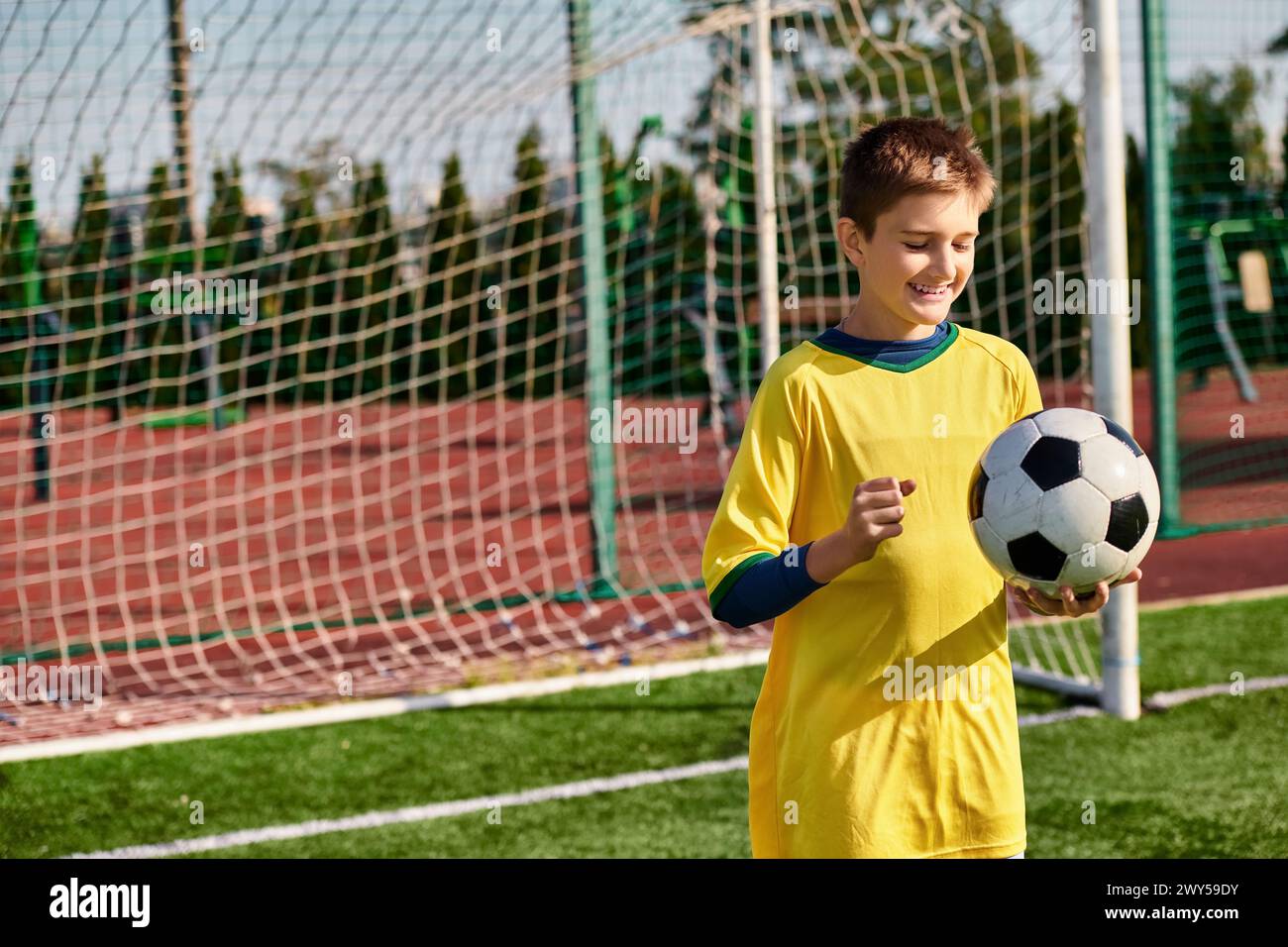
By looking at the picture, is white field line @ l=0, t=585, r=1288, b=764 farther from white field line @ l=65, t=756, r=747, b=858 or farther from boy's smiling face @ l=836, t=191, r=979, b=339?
boy's smiling face @ l=836, t=191, r=979, b=339

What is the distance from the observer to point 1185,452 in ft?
28.6

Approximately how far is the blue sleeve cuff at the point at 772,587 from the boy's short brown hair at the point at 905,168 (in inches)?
19.8

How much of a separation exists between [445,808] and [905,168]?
270cm

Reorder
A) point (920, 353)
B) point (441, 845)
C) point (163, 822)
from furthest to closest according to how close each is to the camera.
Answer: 1. point (163, 822)
2. point (441, 845)
3. point (920, 353)

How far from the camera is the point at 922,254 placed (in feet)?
6.73

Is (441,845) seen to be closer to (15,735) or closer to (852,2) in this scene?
(15,735)

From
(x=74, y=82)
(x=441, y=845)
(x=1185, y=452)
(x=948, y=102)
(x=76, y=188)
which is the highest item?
(x=948, y=102)

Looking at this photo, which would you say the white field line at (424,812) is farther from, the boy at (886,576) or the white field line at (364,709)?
the boy at (886,576)

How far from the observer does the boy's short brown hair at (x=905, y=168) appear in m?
2.05

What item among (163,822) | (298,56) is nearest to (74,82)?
(298,56)

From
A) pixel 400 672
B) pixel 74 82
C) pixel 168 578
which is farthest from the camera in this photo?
pixel 168 578

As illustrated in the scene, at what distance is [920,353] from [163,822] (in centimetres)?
292

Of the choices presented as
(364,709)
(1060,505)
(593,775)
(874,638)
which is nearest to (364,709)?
(364,709)

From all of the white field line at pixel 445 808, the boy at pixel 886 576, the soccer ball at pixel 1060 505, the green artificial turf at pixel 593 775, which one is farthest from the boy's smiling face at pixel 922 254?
the white field line at pixel 445 808
